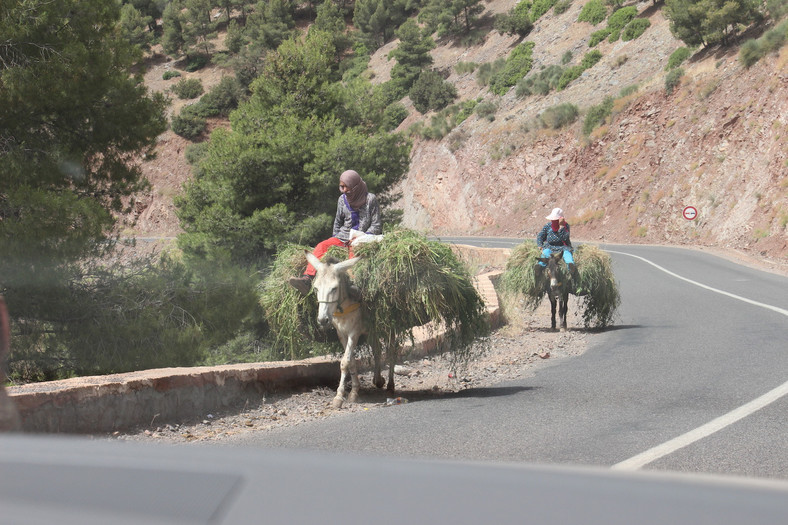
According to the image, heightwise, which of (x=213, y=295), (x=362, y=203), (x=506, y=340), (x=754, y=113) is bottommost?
(x=506, y=340)

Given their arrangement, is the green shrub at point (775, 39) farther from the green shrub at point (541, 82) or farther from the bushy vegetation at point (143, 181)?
the green shrub at point (541, 82)

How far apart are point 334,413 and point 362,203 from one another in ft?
8.58

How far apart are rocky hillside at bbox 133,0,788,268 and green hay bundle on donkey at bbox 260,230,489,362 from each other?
72.9 ft

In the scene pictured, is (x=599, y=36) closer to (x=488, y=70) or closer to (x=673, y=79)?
(x=488, y=70)

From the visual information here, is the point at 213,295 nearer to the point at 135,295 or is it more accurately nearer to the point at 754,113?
the point at 135,295

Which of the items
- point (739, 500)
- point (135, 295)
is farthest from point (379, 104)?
point (739, 500)

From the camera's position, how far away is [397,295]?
9555 mm

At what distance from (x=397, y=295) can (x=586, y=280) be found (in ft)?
25.1

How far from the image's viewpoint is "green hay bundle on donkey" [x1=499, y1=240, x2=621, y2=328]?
16.3m

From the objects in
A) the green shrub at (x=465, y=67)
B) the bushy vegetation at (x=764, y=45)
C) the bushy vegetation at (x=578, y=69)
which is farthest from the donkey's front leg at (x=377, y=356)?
the green shrub at (x=465, y=67)

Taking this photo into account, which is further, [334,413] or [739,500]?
[334,413]

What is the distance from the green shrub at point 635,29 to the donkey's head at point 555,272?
4917 cm

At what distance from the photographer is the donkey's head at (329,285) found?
9023 millimetres

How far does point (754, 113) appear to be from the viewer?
40.1 meters
